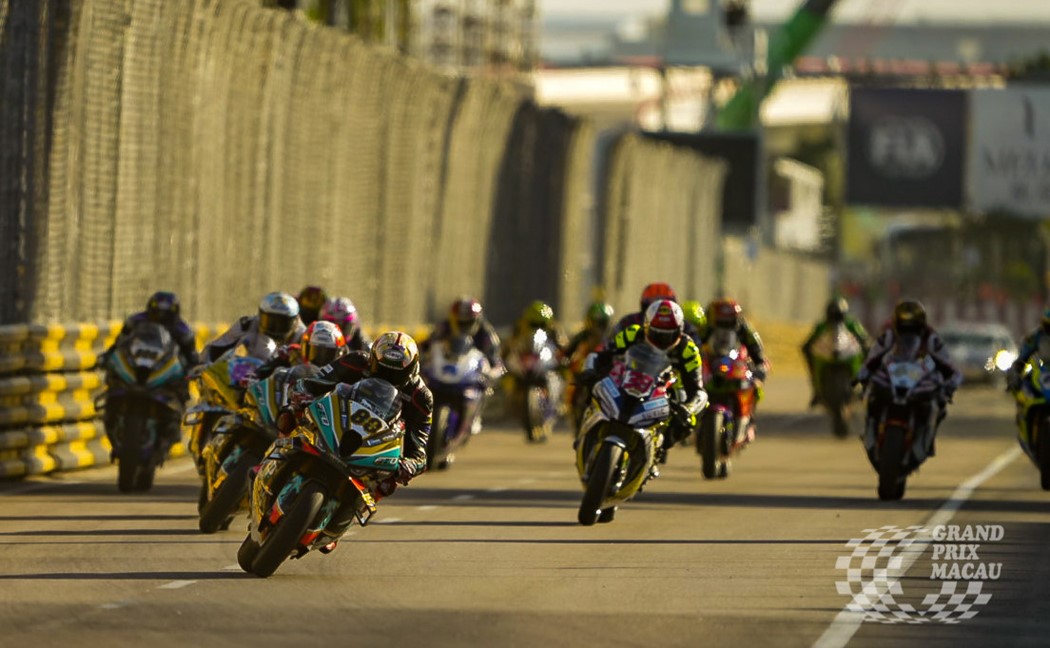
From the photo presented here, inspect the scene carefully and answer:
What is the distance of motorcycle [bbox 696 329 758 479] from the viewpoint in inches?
870

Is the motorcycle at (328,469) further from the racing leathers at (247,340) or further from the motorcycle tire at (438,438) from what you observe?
the motorcycle tire at (438,438)

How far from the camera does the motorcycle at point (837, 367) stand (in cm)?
3038

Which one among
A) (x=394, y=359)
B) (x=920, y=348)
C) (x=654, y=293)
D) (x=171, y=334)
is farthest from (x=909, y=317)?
(x=394, y=359)

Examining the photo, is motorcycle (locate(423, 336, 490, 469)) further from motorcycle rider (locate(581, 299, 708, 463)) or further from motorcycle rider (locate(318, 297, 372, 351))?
motorcycle rider (locate(581, 299, 708, 463))

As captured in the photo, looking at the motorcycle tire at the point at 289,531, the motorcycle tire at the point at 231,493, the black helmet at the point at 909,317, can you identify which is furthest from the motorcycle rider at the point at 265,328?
the black helmet at the point at 909,317

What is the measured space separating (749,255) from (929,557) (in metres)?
51.4

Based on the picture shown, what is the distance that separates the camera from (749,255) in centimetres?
6644

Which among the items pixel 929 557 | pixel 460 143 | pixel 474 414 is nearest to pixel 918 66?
pixel 460 143

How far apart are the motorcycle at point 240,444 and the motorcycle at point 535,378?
12.3m

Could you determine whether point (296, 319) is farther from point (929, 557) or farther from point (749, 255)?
point (749, 255)

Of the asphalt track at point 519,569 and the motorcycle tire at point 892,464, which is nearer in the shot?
the asphalt track at point 519,569

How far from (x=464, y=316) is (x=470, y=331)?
20cm

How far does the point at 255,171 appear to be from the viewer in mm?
25969

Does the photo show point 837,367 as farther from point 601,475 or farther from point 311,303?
point 601,475
